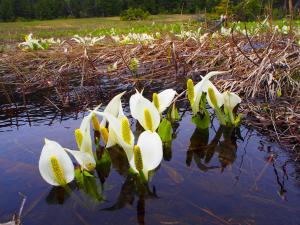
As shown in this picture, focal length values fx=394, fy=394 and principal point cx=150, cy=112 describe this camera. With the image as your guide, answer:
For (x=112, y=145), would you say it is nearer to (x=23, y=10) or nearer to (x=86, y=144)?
(x=86, y=144)

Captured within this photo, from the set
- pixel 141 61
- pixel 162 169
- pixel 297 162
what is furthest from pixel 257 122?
pixel 141 61

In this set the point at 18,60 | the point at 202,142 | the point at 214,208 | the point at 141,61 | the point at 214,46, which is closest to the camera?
the point at 214,208

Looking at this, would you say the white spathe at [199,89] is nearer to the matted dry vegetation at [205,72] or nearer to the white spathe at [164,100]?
the white spathe at [164,100]

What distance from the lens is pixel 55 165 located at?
55.7 inches

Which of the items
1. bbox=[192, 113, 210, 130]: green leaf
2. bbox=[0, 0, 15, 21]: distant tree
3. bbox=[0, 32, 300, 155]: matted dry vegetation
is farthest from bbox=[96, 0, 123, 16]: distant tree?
bbox=[192, 113, 210, 130]: green leaf

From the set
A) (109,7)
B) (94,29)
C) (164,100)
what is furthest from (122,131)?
(109,7)

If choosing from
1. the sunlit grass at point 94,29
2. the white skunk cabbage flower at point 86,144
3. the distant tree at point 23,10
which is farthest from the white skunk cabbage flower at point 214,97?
the distant tree at point 23,10

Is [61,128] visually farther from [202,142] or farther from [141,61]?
[141,61]

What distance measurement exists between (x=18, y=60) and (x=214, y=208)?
207 inches

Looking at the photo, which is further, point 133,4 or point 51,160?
point 133,4

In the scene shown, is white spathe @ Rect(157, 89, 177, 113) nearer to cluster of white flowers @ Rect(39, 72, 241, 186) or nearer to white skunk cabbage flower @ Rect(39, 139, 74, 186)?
cluster of white flowers @ Rect(39, 72, 241, 186)

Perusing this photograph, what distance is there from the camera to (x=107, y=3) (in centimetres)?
5225

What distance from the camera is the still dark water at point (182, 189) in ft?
4.36

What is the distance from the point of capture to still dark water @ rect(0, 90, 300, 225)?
1.33 m
